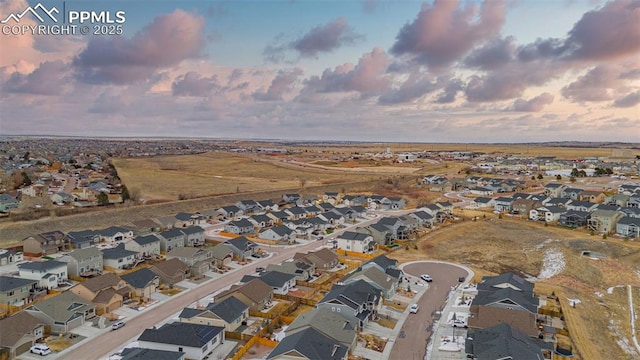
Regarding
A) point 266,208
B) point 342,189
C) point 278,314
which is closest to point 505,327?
point 278,314

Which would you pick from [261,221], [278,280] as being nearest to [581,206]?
[261,221]

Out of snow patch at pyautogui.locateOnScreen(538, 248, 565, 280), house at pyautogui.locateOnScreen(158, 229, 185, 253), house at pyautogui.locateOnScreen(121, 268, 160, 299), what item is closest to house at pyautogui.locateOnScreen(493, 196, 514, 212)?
snow patch at pyautogui.locateOnScreen(538, 248, 565, 280)

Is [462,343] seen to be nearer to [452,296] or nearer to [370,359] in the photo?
[370,359]

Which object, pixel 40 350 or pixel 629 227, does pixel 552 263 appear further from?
pixel 40 350

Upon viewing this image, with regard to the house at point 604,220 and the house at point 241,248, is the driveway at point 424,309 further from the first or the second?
the house at point 604,220

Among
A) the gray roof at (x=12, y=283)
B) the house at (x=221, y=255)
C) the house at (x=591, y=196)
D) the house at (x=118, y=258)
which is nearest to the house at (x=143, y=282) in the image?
the gray roof at (x=12, y=283)

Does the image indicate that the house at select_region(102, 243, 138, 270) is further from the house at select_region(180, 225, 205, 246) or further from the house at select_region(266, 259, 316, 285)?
the house at select_region(266, 259, 316, 285)

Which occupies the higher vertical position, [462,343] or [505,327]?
[505,327]
